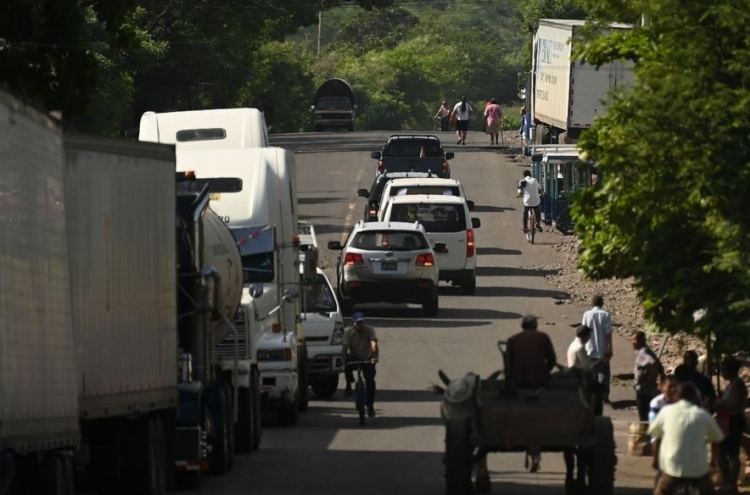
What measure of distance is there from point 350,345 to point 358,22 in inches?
4607

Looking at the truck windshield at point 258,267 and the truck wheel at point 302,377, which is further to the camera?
the truck wheel at point 302,377

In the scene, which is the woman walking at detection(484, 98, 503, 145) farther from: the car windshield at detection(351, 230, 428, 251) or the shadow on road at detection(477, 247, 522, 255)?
the car windshield at detection(351, 230, 428, 251)

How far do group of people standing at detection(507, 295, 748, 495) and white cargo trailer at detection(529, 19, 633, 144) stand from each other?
2822cm

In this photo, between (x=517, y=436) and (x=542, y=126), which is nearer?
(x=517, y=436)

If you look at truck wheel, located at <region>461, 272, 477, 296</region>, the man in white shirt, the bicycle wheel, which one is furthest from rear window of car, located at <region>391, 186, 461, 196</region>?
the man in white shirt

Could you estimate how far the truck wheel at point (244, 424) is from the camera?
67.4ft

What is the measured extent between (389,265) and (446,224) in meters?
3.27

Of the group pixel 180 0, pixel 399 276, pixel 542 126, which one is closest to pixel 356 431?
pixel 399 276

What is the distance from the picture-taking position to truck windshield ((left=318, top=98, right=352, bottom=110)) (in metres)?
83.8

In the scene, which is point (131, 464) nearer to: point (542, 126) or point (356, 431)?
point (356, 431)

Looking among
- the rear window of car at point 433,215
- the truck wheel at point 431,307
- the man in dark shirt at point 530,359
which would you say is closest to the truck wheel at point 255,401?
the man in dark shirt at point 530,359

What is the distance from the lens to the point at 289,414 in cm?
2350

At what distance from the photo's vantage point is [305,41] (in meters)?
152

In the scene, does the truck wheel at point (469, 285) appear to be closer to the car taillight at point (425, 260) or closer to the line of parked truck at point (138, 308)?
the car taillight at point (425, 260)
